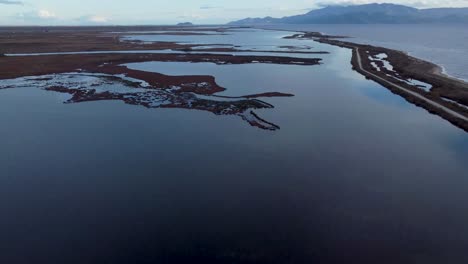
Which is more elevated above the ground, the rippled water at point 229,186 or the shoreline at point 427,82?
the shoreline at point 427,82

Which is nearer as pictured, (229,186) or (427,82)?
(229,186)

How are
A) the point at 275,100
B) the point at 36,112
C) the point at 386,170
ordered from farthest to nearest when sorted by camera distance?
1. the point at 275,100
2. the point at 36,112
3. the point at 386,170

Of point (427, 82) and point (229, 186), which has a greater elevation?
point (427, 82)

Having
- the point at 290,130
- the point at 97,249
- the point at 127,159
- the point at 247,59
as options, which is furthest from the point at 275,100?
the point at 247,59

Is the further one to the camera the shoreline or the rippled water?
the shoreline

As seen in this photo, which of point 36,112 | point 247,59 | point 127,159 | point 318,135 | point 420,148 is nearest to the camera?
point 127,159

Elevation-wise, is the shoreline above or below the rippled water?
above

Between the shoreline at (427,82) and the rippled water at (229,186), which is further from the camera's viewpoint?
the shoreline at (427,82)

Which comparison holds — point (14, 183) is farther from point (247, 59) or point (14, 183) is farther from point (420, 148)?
point (247, 59)
